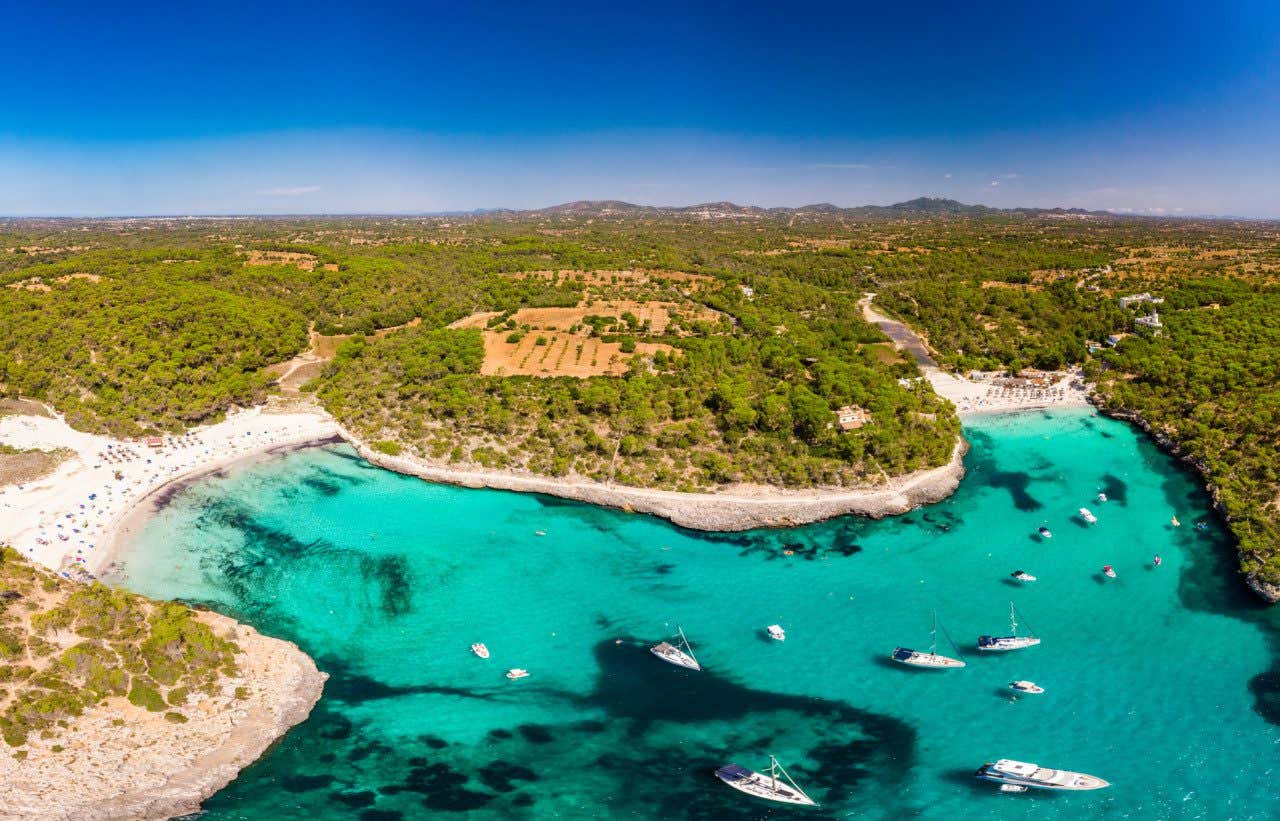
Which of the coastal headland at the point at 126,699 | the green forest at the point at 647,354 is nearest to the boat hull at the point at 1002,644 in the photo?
the green forest at the point at 647,354

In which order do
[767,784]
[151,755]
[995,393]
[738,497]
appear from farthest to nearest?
[995,393] < [738,497] < [151,755] < [767,784]

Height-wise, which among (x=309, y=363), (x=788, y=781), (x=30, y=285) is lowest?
(x=788, y=781)

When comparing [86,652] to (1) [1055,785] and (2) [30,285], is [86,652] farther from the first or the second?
(2) [30,285]

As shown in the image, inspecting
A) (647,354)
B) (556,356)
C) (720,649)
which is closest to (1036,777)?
(720,649)

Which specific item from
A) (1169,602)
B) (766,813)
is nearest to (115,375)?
(766,813)

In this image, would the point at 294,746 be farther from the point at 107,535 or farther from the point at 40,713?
the point at 107,535
